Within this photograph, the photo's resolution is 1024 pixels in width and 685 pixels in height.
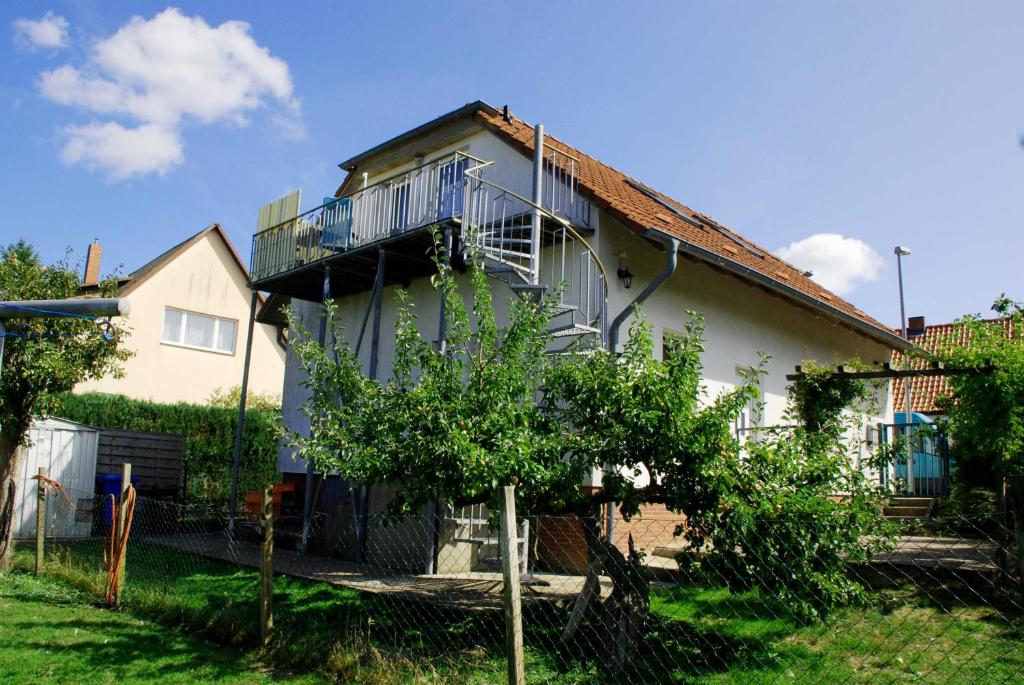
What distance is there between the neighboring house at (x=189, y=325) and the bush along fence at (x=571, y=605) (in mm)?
13037

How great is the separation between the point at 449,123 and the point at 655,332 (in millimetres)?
5027

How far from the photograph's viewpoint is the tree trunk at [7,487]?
9719mm

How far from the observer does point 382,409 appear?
5.90m

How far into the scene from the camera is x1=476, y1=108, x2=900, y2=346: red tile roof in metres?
10.0

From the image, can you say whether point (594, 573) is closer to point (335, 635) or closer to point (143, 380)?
point (335, 635)

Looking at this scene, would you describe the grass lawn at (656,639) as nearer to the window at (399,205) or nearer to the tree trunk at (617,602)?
the tree trunk at (617,602)

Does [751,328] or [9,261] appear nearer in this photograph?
[9,261]

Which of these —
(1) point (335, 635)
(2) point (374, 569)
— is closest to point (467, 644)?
(1) point (335, 635)

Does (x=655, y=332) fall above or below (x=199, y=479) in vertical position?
above

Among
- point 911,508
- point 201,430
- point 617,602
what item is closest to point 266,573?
point 617,602

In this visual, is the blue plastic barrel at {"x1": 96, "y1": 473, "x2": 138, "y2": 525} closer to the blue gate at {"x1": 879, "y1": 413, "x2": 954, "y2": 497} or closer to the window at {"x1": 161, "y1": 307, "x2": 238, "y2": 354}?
the window at {"x1": 161, "y1": 307, "x2": 238, "y2": 354}

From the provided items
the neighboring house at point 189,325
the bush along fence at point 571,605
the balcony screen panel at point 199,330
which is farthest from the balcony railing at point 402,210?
the balcony screen panel at point 199,330

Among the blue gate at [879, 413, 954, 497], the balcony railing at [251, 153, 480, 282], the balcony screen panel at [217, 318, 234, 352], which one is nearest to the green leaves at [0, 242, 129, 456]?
the balcony railing at [251, 153, 480, 282]

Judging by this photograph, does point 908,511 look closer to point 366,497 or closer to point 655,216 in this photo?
point 655,216
